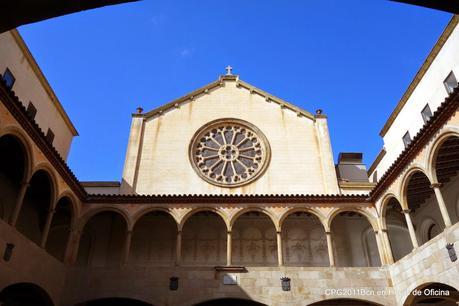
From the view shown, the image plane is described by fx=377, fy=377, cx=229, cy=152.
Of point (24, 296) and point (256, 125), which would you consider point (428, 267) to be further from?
point (24, 296)

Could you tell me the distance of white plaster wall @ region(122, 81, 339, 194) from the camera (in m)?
22.2

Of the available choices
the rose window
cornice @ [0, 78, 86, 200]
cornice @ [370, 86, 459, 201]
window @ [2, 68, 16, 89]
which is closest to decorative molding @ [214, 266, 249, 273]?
the rose window

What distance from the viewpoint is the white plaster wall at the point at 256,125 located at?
2223 cm

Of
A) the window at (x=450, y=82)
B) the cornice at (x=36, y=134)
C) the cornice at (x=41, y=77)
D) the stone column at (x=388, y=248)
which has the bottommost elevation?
the stone column at (x=388, y=248)

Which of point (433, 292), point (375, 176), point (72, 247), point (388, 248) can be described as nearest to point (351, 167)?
point (375, 176)

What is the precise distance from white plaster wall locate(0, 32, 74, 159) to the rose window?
26.8 ft

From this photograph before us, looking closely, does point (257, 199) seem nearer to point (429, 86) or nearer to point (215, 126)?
point (215, 126)

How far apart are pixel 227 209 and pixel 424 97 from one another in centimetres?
1154

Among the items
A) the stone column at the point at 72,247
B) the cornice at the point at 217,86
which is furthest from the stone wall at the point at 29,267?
the cornice at the point at 217,86

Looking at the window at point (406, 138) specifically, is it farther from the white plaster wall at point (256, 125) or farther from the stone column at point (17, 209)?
the stone column at point (17, 209)

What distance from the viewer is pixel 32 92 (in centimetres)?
1953

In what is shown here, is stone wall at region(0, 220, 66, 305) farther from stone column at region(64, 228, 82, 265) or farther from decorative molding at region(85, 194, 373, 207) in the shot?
decorative molding at region(85, 194, 373, 207)

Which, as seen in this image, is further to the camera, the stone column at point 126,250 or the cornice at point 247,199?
the cornice at point 247,199

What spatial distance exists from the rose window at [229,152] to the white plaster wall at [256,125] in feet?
1.30
